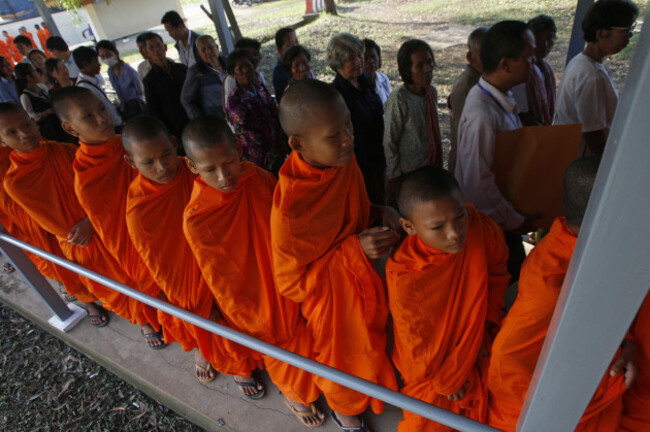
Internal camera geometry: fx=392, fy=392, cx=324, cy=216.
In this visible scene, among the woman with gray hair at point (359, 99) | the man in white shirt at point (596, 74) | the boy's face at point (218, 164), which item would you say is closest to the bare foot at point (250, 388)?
the boy's face at point (218, 164)

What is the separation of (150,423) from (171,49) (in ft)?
54.1

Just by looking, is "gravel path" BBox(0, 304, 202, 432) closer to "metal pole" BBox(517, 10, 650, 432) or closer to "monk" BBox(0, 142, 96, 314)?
"monk" BBox(0, 142, 96, 314)

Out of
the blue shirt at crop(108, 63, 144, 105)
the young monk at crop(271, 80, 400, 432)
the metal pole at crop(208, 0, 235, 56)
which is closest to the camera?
the young monk at crop(271, 80, 400, 432)

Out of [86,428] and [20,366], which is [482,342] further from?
[20,366]

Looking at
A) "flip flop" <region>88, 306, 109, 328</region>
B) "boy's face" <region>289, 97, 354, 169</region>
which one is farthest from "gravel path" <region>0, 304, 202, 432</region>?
"boy's face" <region>289, 97, 354, 169</region>

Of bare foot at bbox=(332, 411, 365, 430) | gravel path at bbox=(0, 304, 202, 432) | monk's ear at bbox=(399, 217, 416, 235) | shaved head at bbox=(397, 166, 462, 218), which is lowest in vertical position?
gravel path at bbox=(0, 304, 202, 432)

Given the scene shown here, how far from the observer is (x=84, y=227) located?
2736 millimetres

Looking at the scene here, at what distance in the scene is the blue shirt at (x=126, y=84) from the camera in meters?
5.15

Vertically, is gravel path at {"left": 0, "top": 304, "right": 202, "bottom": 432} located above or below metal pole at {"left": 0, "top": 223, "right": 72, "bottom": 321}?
below

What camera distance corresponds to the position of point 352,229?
178 centimetres

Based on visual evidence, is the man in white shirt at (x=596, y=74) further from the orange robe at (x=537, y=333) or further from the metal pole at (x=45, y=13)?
the metal pole at (x=45, y=13)

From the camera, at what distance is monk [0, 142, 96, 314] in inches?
117

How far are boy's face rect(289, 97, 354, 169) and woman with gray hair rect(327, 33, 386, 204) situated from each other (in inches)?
61.6

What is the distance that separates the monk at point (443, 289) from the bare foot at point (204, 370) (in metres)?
1.37
